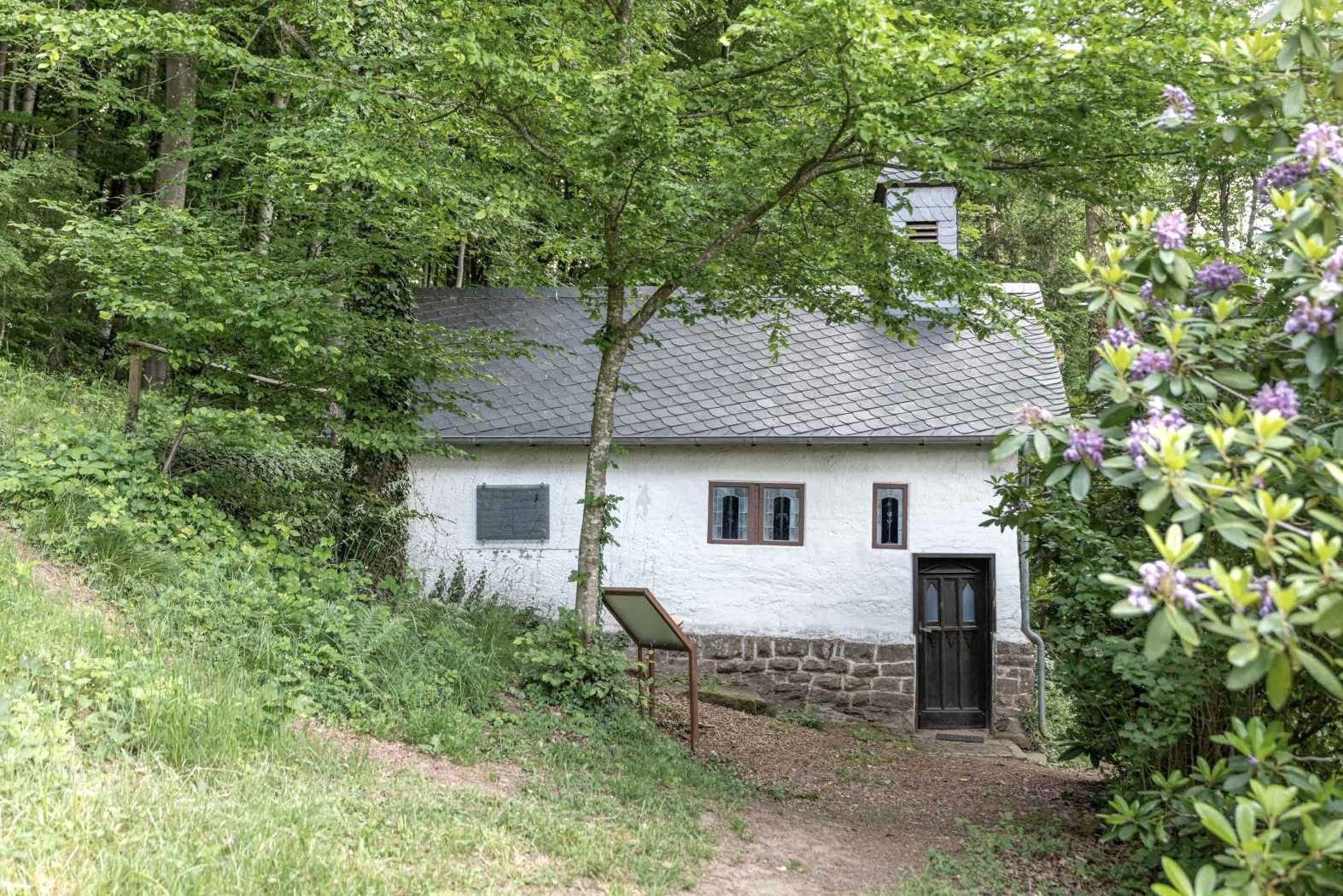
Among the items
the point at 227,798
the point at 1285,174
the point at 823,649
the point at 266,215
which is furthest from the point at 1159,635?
the point at 266,215

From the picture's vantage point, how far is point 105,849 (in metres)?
3.88

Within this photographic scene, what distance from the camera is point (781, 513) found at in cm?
1284

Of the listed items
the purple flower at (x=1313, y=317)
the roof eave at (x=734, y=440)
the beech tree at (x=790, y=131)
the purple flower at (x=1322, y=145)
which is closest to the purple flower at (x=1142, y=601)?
the purple flower at (x=1313, y=317)

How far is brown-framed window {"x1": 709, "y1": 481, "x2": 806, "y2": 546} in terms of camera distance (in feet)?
42.0

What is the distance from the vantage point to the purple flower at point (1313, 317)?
3291 millimetres

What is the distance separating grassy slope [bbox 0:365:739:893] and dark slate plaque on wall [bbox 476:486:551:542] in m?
5.93

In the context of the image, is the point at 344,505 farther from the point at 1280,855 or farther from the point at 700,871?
the point at 1280,855

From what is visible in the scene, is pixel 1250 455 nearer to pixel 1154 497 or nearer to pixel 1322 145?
pixel 1154 497

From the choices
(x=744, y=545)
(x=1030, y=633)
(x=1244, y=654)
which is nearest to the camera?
(x=1244, y=654)

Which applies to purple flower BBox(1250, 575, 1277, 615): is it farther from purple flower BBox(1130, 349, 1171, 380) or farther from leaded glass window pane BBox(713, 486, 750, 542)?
leaded glass window pane BBox(713, 486, 750, 542)

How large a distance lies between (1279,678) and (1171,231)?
5.42ft

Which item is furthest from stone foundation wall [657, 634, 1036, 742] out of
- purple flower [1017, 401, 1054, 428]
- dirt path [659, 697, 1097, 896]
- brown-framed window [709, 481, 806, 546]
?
purple flower [1017, 401, 1054, 428]

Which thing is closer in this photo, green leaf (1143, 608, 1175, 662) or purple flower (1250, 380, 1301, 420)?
green leaf (1143, 608, 1175, 662)

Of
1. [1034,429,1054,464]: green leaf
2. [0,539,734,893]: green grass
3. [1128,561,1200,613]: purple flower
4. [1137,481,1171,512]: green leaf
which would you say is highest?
[1034,429,1054,464]: green leaf
